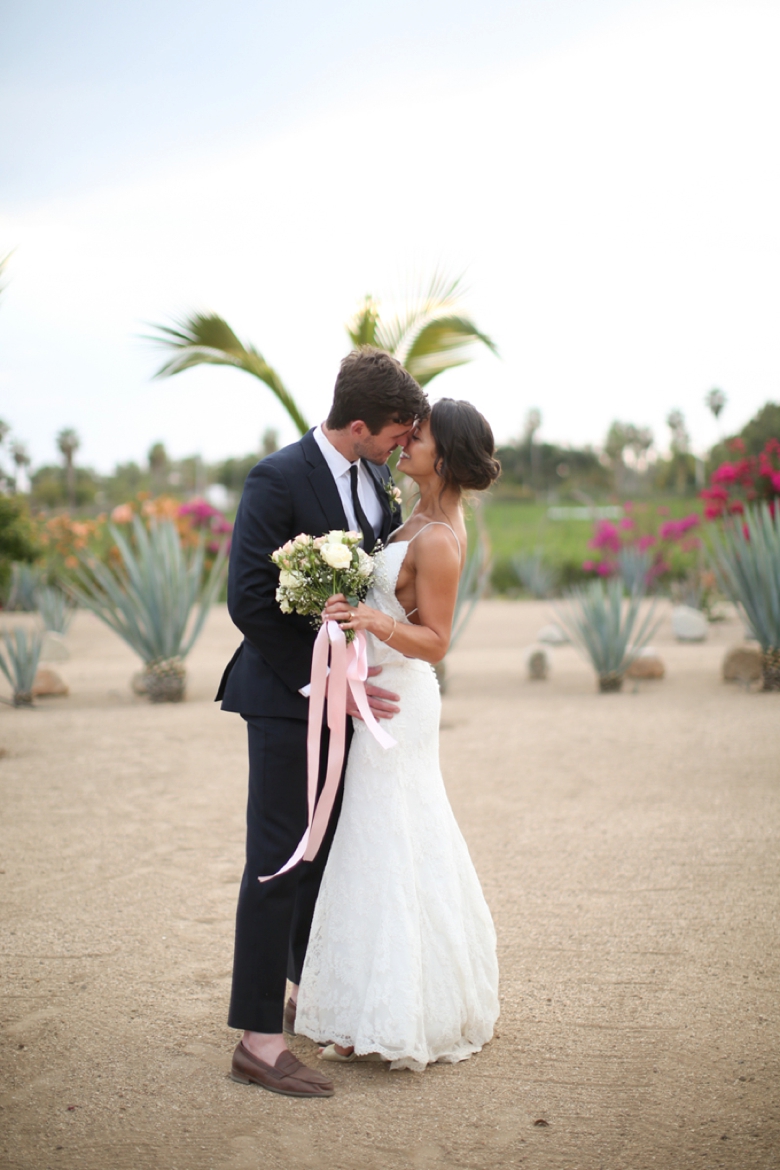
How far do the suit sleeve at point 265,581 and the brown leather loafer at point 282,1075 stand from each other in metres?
1.09

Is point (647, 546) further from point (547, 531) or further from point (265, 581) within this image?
point (265, 581)

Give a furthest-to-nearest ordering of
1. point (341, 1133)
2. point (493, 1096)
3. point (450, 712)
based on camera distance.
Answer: point (450, 712) < point (493, 1096) < point (341, 1133)

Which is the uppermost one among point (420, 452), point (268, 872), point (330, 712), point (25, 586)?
point (420, 452)

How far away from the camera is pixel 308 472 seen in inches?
120

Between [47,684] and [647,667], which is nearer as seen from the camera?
[47,684]

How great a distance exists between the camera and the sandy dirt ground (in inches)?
104

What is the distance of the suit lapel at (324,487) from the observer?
10.0ft

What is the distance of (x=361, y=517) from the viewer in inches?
127

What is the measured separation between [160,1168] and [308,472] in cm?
192

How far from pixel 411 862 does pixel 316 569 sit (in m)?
0.98

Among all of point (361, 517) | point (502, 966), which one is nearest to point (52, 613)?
point (502, 966)

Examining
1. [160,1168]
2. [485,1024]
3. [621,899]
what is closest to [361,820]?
[485,1024]

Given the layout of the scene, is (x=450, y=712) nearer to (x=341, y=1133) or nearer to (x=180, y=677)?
(x=180, y=677)

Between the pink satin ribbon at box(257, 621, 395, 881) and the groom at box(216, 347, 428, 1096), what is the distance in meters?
0.07
